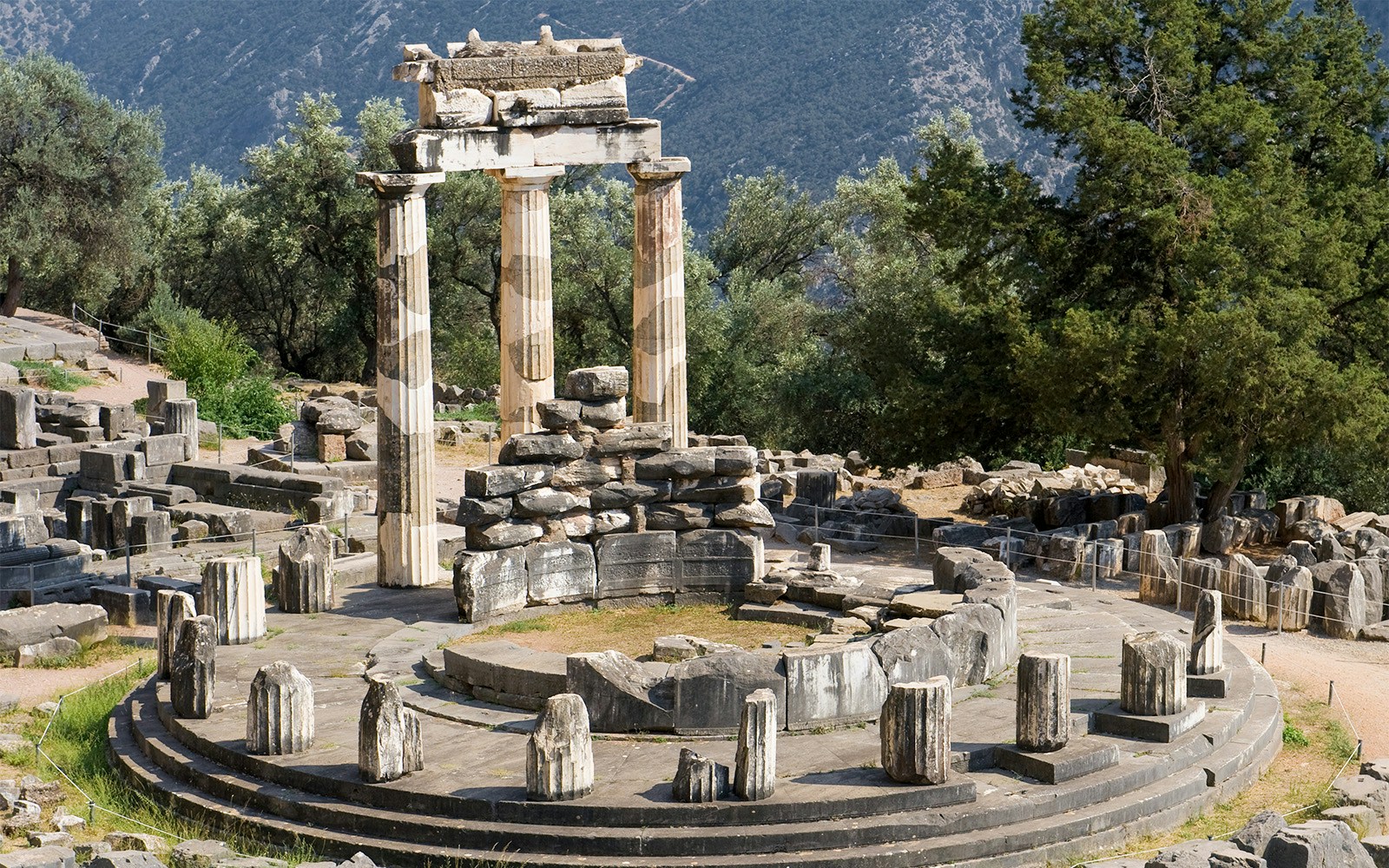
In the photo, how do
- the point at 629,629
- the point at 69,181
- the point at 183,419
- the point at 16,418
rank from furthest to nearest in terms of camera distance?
the point at 69,181 < the point at 183,419 < the point at 16,418 < the point at 629,629

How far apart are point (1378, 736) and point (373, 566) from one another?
11482mm

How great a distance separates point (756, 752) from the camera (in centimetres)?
1276

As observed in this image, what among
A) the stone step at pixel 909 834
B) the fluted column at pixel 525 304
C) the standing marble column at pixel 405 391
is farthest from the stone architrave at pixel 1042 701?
the fluted column at pixel 525 304

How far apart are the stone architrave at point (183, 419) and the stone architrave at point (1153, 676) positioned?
69.5ft

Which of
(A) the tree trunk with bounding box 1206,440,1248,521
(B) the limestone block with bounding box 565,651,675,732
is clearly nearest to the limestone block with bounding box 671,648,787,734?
(B) the limestone block with bounding box 565,651,675,732

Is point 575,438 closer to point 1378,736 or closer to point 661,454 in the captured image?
point 661,454

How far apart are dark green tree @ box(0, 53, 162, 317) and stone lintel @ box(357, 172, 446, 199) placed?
2808 cm

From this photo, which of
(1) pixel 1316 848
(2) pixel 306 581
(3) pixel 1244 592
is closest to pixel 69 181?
(2) pixel 306 581

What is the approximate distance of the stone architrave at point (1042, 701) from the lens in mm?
13766

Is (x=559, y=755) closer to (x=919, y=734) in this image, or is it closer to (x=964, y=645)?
(x=919, y=734)

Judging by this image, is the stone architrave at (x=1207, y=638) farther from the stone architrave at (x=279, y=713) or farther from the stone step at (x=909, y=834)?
the stone architrave at (x=279, y=713)

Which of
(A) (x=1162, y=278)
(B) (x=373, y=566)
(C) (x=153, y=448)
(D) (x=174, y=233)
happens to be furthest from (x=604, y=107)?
(D) (x=174, y=233)

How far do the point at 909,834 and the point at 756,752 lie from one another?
48.9 inches

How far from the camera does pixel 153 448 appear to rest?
3084cm
